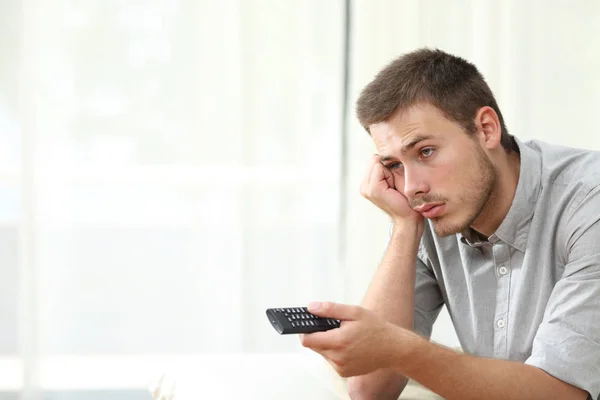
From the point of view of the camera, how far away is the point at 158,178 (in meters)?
3.01

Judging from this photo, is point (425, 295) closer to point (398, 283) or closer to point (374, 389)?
point (398, 283)

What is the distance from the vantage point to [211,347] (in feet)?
10.0

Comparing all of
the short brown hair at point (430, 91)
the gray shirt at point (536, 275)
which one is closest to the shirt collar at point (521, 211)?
the gray shirt at point (536, 275)

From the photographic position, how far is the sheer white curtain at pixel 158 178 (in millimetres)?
2953

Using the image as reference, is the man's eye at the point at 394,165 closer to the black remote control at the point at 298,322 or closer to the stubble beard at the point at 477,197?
the stubble beard at the point at 477,197

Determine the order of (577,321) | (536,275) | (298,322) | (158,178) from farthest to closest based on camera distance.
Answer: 1. (158,178)
2. (536,275)
3. (577,321)
4. (298,322)

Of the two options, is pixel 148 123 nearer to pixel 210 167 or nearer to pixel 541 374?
pixel 210 167

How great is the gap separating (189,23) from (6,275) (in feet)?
3.81

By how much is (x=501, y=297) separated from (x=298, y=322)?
0.53m

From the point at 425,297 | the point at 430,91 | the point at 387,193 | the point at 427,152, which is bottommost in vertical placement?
the point at 425,297

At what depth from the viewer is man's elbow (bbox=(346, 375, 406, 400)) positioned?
5.17ft

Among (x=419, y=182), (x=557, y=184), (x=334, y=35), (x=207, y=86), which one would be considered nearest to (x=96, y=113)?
(x=207, y=86)

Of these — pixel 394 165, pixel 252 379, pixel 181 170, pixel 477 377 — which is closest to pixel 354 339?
pixel 477 377

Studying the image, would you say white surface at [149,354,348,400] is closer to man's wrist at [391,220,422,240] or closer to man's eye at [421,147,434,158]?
man's wrist at [391,220,422,240]
